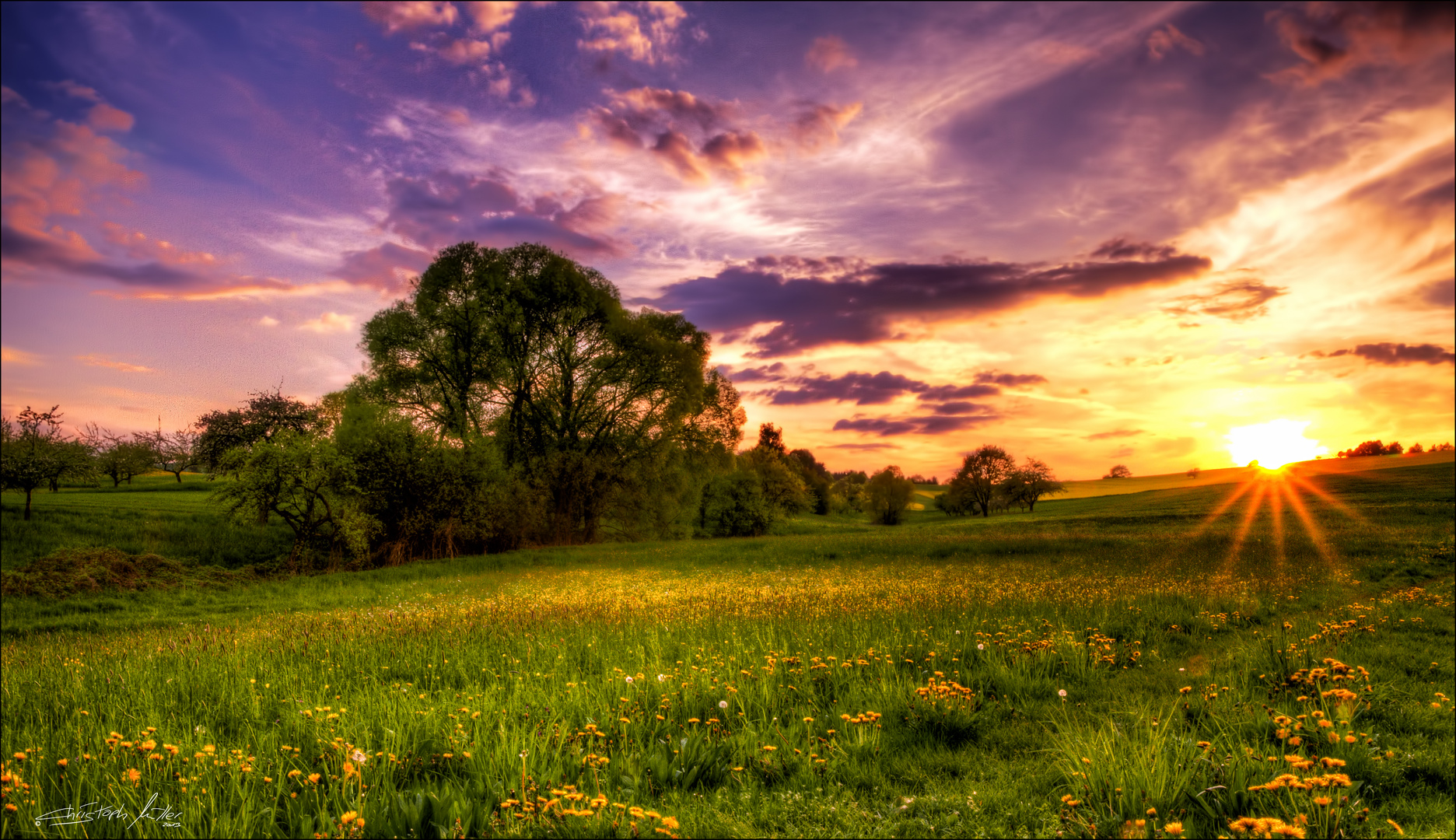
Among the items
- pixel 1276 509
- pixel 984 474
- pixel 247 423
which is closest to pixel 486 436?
pixel 247 423

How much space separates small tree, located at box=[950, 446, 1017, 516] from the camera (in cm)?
9444

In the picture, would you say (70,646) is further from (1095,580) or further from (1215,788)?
(1095,580)

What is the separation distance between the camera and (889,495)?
3745 inches

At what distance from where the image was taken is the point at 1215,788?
14.0 feet

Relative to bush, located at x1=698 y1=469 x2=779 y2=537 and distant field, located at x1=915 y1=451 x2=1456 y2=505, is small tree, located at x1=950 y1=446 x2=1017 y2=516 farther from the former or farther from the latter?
bush, located at x1=698 y1=469 x2=779 y2=537

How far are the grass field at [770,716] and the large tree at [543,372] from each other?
997 inches

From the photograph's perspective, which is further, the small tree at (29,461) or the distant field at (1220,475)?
the distant field at (1220,475)

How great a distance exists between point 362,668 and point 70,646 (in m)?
7.91

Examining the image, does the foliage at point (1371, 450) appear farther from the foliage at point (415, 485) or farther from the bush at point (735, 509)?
the foliage at point (415, 485)

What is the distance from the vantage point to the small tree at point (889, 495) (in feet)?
312

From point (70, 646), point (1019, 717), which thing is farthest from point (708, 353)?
point (1019, 717)

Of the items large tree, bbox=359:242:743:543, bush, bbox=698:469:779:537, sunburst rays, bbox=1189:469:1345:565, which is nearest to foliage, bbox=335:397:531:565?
large tree, bbox=359:242:743:543

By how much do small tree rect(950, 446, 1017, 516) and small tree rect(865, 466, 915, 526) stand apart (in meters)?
7.09

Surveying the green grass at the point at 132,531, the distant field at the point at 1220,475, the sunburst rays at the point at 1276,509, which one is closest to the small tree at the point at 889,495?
the distant field at the point at 1220,475
